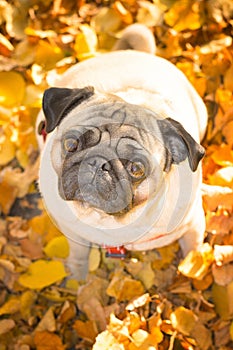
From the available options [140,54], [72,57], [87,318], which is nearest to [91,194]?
[140,54]

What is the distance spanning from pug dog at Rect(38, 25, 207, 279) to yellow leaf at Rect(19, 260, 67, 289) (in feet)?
1.03

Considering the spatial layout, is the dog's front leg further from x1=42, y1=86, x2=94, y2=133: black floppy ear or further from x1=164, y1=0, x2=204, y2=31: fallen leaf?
x1=164, y1=0, x2=204, y2=31: fallen leaf

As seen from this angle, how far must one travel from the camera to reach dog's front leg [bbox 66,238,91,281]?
2373 mm

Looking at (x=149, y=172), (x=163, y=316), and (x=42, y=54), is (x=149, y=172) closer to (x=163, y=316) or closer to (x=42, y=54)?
(x=163, y=316)

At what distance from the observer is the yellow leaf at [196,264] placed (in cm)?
231

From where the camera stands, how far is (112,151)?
5.61 feet

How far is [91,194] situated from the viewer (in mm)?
1704

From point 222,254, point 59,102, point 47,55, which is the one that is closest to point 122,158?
point 59,102

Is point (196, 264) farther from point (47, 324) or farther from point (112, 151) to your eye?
point (112, 151)

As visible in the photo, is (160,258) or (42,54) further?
(42,54)

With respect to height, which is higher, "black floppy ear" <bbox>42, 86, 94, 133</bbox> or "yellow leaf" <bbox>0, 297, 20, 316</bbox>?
"black floppy ear" <bbox>42, 86, 94, 133</bbox>

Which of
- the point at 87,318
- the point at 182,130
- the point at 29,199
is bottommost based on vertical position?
the point at 87,318

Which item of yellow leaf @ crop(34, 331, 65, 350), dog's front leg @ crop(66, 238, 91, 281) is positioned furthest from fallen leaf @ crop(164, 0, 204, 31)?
yellow leaf @ crop(34, 331, 65, 350)

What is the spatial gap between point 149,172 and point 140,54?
2.27 ft
